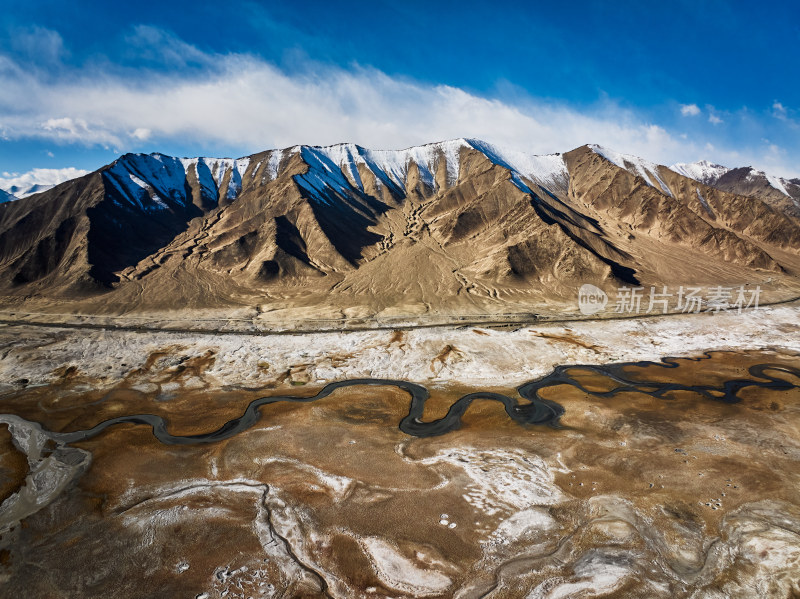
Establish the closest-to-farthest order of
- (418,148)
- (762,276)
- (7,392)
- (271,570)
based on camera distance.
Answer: (271,570) < (7,392) < (762,276) < (418,148)

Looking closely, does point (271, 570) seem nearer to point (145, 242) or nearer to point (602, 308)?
point (602, 308)

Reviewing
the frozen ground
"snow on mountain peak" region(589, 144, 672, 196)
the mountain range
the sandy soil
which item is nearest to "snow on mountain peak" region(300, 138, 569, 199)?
the mountain range

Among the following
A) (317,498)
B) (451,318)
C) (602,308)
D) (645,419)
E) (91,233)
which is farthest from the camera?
(91,233)

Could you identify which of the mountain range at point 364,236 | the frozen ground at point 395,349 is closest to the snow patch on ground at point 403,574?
the frozen ground at point 395,349

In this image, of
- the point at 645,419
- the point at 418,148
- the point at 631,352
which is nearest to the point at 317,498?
the point at 645,419

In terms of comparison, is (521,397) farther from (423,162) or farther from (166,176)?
(166,176)
